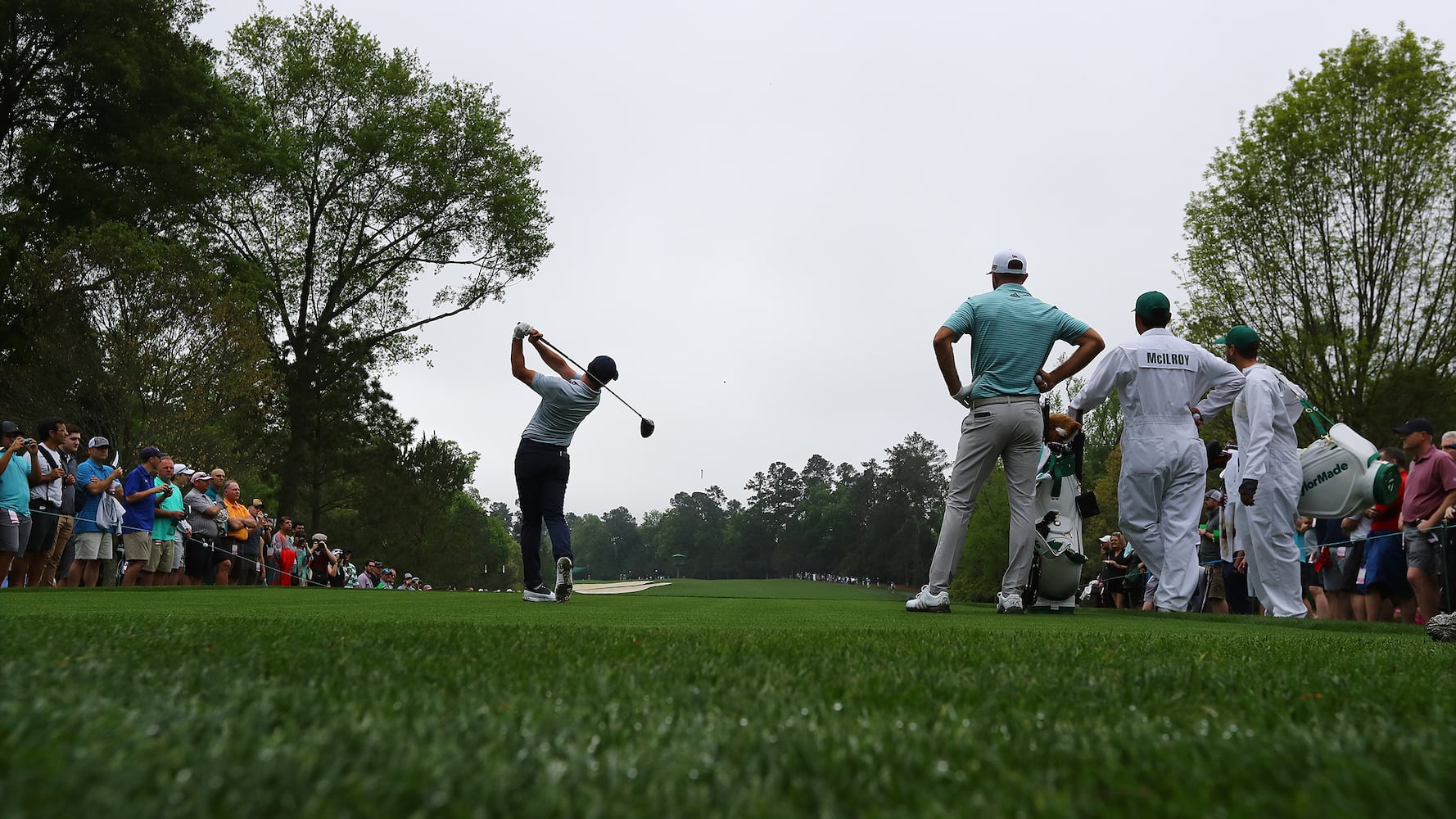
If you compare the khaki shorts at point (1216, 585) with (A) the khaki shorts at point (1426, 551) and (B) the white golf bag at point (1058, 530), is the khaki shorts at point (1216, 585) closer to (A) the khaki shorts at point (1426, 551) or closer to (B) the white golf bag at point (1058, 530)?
(A) the khaki shorts at point (1426, 551)

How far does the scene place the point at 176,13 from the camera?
21.8 m

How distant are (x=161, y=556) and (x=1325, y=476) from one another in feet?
47.2

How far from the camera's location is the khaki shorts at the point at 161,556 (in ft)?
44.1

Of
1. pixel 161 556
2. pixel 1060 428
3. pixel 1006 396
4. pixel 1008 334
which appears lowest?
pixel 161 556

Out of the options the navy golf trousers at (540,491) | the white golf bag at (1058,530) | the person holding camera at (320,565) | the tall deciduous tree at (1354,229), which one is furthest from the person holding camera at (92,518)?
the tall deciduous tree at (1354,229)

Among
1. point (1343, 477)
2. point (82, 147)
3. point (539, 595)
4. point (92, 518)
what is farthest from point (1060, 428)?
point (82, 147)

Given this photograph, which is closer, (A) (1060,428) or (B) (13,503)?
(A) (1060,428)

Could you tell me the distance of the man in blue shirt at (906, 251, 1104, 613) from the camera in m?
7.16

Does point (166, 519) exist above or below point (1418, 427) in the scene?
below

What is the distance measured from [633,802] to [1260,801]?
843 mm

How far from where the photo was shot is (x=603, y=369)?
861cm

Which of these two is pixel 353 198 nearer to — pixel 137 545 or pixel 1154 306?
pixel 137 545

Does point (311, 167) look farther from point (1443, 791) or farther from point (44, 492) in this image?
point (1443, 791)

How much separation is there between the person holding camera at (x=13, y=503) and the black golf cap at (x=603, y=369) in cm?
653
